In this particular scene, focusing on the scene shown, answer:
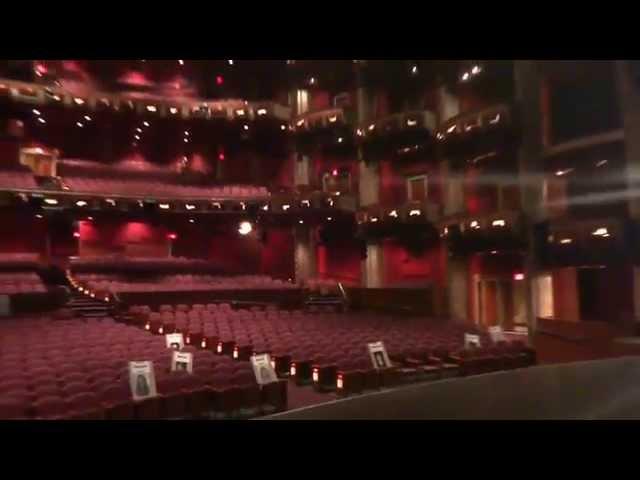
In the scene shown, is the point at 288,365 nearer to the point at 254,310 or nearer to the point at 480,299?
the point at 254,310

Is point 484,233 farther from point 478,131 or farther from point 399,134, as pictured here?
point 399,134

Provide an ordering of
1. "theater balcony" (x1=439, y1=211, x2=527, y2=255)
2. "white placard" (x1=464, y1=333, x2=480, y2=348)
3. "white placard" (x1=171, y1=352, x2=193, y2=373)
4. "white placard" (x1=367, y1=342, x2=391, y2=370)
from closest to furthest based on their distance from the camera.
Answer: "white placard" (x1=171, y1=352, x2=193, y2=373)
"white placard" (x1=367, y1=342, x2=391, y2=370)
"white placard" (x1=464, y1=333, x2=480, y2=348)
"theater balcony" (x1=439, y1=211, x2=527, y2=255)

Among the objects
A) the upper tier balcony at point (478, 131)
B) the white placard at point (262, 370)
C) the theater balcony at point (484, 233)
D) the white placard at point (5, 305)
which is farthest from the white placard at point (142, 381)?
the upper tier balcony at point (478, 131)

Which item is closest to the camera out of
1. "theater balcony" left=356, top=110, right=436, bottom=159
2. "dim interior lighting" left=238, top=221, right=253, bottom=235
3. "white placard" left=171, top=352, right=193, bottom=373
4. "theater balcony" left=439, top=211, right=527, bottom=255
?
"white placard" left=171, top=352, right=193, bottom=373

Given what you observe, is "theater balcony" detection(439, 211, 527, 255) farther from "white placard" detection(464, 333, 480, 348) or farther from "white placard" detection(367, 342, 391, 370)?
"white placard" detection(367, 342, 391, 370)

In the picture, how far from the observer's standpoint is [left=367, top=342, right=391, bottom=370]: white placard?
6297 millimetres

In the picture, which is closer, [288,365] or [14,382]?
[14,382]

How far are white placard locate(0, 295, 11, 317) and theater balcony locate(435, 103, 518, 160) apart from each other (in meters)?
8.75

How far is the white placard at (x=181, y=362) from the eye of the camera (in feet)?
17.3

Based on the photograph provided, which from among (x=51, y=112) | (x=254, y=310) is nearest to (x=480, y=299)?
(x=254, y=310)

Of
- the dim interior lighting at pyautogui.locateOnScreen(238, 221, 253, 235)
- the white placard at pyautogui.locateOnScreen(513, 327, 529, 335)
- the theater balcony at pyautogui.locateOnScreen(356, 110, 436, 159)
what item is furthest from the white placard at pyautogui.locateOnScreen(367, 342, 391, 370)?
the dim interior lighting at pyautogui.locateOnScreen(238, 221, 253, 235)
